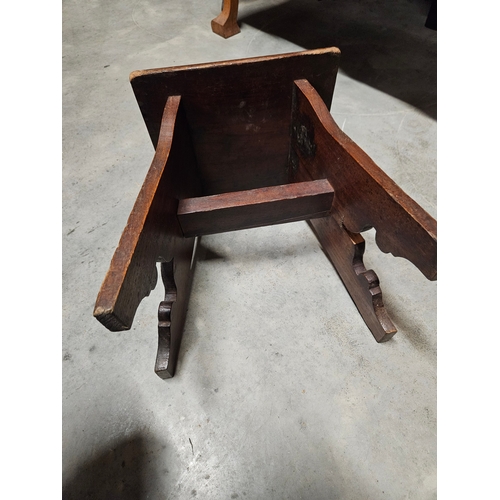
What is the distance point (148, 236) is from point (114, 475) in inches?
26.1

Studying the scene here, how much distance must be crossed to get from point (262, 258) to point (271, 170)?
1.08 ft

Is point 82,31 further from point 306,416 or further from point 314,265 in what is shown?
point 306,416

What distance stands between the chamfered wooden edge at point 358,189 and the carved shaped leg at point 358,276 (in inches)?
4.0

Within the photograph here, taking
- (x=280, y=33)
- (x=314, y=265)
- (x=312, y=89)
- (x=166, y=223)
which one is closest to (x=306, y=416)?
(x=314, y=265)

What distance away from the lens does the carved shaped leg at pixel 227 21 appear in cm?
229

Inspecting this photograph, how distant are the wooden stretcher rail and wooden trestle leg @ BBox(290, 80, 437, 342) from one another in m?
0.05

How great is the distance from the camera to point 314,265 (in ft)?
3.95

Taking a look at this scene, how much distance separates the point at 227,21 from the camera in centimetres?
230

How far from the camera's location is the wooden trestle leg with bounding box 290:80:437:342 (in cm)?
65

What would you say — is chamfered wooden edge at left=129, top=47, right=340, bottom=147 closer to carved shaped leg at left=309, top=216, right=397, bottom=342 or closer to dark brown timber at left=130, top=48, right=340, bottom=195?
dark brown timber at left=130, top=48, right=340, bottom=195

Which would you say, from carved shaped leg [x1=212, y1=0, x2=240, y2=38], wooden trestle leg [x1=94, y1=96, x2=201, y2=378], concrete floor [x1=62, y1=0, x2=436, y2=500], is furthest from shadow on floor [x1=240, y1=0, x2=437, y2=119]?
wooden trestle leg [x1=94, y1=96, x2=201, y2=378]

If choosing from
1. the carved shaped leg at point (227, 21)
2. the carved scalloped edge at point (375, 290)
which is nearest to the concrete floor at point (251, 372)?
the carved scalloped edge at point (375, 290)

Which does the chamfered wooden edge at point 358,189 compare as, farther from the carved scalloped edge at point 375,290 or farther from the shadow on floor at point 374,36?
the shadow on floor at point 374,36

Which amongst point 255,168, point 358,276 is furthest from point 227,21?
point 358,276
